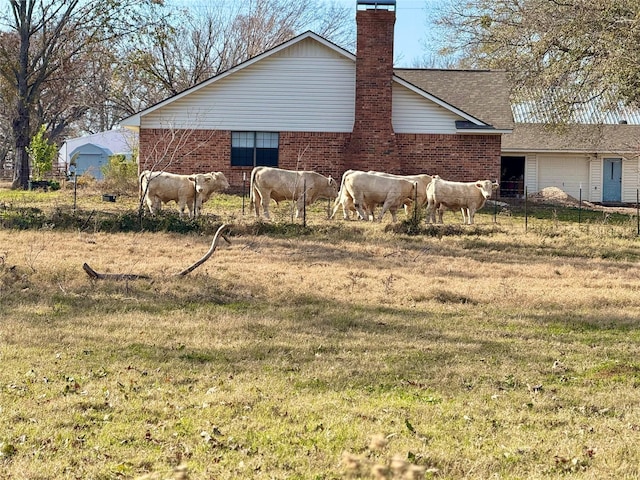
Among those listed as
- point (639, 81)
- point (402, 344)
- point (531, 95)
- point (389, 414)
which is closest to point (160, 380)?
point (389, 414)

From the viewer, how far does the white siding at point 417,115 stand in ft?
95.5

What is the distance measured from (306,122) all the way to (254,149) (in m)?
2.11

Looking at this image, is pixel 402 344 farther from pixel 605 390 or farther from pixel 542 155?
pixel 542 155

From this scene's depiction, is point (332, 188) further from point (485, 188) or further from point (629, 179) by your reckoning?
point (629, 179)

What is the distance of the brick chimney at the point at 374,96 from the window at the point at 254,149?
114 inches

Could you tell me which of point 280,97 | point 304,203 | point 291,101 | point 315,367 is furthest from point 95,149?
point 315,367

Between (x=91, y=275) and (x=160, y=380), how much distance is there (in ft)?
17.0

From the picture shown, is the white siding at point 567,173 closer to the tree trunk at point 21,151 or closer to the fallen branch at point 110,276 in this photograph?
the tree trunk at point 21,151

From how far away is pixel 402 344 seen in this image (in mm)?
8562

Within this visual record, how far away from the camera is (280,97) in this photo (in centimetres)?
2927

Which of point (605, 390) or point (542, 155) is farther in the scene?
point (542, 155)

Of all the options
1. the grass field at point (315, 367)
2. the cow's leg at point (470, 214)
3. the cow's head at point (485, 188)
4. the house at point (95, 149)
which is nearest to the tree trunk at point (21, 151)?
the house at point (95, 149)

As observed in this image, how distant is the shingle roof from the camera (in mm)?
31312

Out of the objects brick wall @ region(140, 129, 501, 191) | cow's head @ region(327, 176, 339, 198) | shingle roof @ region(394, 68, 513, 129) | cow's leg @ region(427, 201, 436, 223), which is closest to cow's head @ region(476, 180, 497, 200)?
cow's leg @ region(427, 201, 436, 223)
